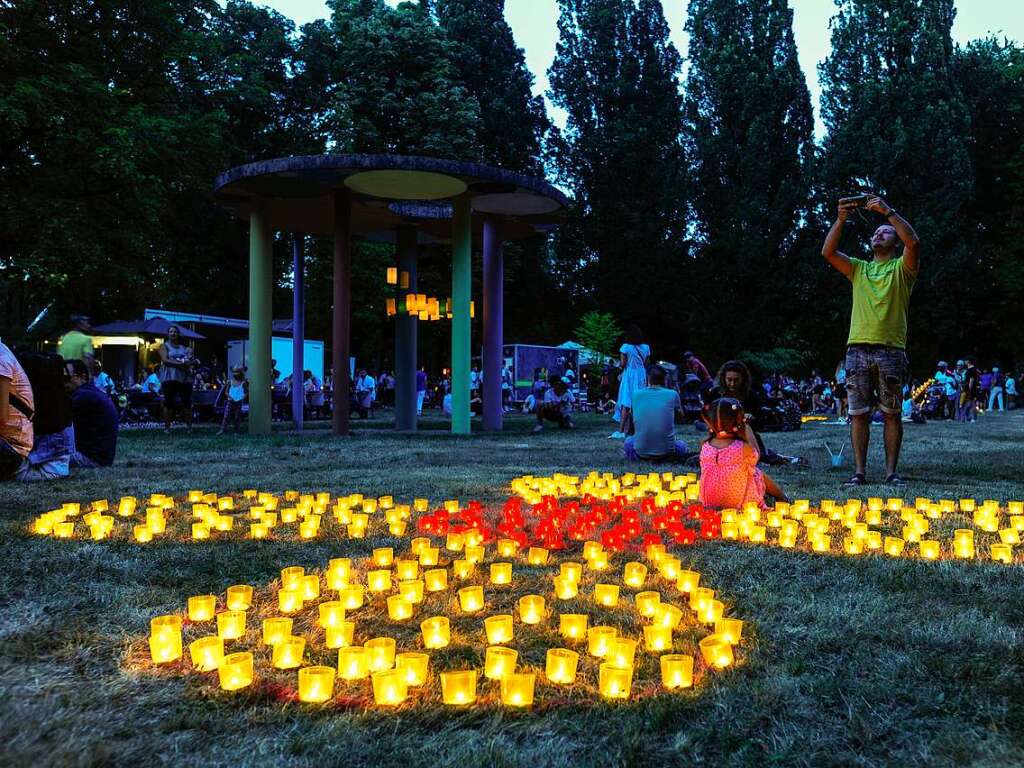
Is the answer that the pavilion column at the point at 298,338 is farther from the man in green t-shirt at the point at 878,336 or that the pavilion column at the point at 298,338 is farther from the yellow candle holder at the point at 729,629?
the yellow candle holder at the point at 729,629

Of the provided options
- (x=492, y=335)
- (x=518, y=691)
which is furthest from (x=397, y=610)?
(x=492, y=335)

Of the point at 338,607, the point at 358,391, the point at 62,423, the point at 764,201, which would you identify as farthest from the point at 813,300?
the point at 338,607

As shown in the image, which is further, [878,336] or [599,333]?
[599,333]

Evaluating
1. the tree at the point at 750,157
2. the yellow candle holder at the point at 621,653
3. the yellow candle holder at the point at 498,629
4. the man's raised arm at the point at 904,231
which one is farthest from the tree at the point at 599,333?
the yellow candle holder at the point at 621,653

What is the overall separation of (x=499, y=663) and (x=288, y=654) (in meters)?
0.69

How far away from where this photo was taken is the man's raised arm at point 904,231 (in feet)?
20.6

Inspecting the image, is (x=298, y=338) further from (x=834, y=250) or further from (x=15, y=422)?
(x=834, y=250)

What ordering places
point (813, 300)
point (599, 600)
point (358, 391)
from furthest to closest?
point (813, 300)
point (358, 391)
point (599, 600)

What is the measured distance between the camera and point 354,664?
239 centimetres

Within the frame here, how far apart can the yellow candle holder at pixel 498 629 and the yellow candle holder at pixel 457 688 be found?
0.50 meters

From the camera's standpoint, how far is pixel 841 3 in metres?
31.1

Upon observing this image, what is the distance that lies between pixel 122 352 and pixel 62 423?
70.7 ft

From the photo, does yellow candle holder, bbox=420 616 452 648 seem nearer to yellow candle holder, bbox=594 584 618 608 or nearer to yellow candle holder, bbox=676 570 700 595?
yellow candle holder, bbox=594 584 618 608

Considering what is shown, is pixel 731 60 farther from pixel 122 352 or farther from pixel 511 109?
pixel 122 352
